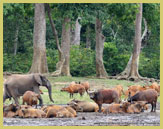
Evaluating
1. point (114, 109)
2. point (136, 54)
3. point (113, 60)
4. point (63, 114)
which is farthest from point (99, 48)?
point (63, 114)

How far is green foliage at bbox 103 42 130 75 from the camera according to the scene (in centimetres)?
4361

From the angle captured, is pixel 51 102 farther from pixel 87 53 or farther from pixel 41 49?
pixel 87 53

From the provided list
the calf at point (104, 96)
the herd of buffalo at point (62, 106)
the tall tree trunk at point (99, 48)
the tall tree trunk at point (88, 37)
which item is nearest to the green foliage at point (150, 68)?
the tall tree trunk at point (88, 37)

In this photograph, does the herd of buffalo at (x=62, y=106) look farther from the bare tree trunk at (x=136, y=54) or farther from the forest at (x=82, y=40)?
the bare tree trunk at (x=136, y=54)

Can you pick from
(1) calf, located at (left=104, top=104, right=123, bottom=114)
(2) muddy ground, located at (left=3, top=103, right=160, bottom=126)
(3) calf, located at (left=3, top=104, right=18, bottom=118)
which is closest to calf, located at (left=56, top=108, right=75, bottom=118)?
(2) muddy ground, located at (left=3, top=103, right=160, bottom=126)

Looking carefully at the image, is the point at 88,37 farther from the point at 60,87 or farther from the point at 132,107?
the point at 132,107

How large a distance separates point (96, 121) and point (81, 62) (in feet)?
90.1

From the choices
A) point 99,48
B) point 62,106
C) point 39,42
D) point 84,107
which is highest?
point 39,42

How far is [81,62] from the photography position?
42.4 meters

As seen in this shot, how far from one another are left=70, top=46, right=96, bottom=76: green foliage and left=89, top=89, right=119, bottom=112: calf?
2334cm

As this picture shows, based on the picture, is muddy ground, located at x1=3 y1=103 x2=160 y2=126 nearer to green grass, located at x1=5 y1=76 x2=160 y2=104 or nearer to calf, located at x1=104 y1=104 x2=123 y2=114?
calf, located at x1=104 y1=104 x2=123 y2=114

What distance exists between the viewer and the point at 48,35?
46562mm

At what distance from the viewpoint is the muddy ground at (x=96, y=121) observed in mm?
14305

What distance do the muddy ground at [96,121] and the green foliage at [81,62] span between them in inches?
989
